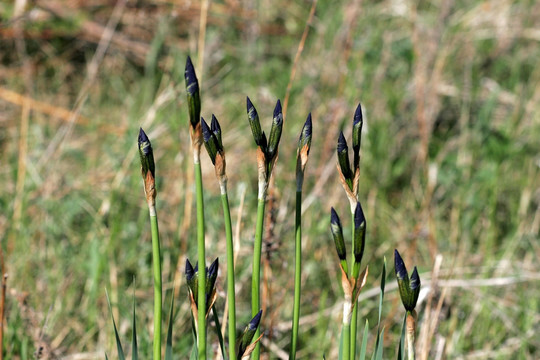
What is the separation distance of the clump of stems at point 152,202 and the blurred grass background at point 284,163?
382 mm

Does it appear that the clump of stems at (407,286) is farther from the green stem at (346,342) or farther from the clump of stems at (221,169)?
the clump of stems at (221,169)

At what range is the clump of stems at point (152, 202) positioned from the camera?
0.85 meters

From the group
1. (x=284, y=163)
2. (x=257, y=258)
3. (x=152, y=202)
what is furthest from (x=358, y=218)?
(x=284, y=163)

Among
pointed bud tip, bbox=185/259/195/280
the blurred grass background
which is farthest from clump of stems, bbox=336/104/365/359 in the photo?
the blurred grass background

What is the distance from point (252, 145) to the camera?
9.43ft

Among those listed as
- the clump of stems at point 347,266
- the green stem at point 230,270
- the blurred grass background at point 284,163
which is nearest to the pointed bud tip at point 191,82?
the green stem at point 230,270

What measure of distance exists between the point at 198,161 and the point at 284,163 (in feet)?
5.94

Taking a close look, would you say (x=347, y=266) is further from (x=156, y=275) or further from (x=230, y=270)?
(x=156, y=275)

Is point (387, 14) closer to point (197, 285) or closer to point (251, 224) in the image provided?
point (251, 224)

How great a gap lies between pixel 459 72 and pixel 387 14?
0.61 metres

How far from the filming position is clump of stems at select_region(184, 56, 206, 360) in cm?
85

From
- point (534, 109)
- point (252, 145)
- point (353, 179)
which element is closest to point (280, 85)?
point (252, 145)

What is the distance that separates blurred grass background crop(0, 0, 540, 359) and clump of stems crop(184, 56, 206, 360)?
0.39 metres

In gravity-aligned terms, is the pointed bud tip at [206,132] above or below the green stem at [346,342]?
above
